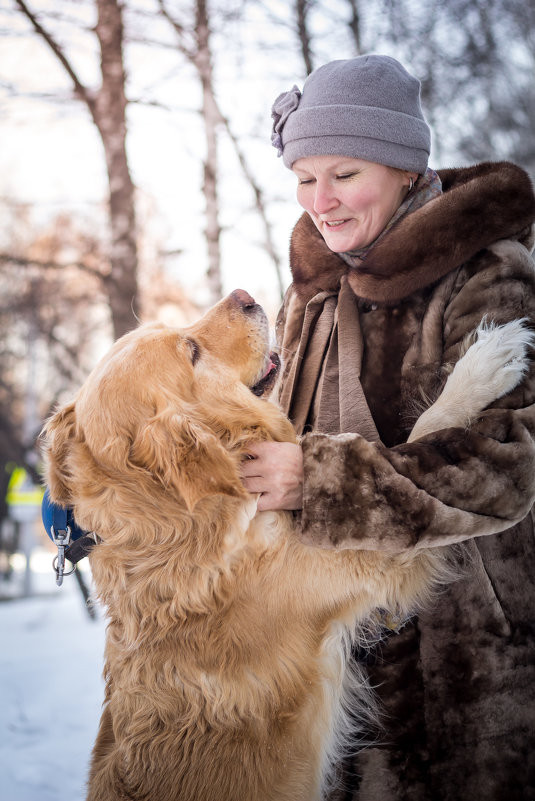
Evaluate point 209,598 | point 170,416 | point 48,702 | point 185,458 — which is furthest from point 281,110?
point 48,702

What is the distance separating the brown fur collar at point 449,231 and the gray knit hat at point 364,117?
0.22m

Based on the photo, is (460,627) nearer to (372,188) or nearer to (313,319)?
(313,319)

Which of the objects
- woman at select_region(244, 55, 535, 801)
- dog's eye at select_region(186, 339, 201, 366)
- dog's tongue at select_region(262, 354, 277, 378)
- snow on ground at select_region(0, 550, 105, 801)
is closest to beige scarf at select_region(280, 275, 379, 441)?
woman at select_region(244, 55, 535, 801)

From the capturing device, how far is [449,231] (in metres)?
1.86

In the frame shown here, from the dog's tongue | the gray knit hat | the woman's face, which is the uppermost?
the gray knit hat

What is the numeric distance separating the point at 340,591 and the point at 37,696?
4.00 m

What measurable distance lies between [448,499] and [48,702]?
170 inches

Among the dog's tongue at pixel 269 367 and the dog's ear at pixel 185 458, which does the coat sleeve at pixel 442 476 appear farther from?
the dog's tongue at pixel 269 367

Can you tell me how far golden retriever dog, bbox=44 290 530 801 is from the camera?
175cm

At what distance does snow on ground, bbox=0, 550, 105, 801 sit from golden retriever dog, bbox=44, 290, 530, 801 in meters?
0.38


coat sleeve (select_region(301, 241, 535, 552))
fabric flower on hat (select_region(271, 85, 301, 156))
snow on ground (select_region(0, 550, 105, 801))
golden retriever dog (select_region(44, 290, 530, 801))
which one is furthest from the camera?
snow on ground (select_region(0, 550, 105, 801))

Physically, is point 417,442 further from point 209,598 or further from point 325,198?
point 325,198

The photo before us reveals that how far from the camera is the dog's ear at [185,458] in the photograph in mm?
1765

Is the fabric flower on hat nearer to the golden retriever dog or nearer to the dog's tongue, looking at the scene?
the dog's tongue
